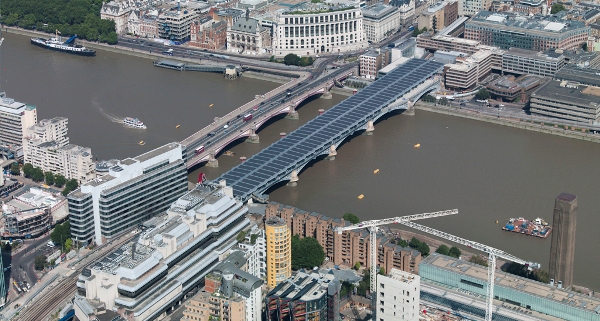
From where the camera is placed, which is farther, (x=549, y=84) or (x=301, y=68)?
(x=301, y=68)

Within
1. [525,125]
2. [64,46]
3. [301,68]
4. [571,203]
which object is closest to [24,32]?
[64,46]

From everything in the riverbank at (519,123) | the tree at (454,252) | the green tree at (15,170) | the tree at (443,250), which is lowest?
the riverbank at (519,123)

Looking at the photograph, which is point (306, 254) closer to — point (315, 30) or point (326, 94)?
point (326, 94)

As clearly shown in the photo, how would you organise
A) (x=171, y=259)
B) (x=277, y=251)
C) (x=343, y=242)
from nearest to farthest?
(x=171, y=259)
(x=277, y=251)
(x=343, y=242)

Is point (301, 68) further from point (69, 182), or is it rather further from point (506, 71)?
point (69, 182)

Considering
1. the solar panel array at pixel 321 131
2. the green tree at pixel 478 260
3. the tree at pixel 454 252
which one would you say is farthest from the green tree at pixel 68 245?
the green tree at pixel 478 260

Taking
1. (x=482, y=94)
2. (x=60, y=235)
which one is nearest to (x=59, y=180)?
(x=60, y=235)

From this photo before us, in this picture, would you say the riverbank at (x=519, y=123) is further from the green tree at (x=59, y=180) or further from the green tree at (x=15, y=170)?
the green tree at (x=15, y=170)
